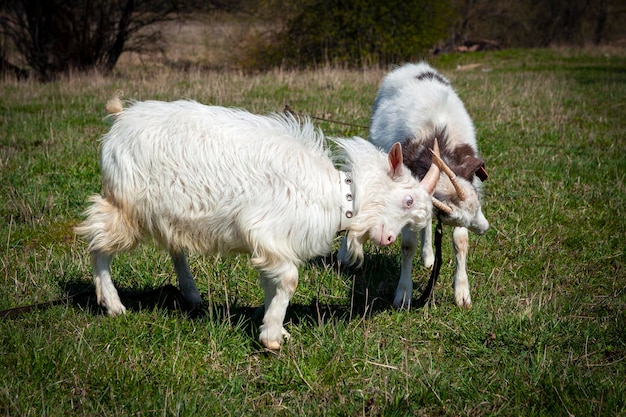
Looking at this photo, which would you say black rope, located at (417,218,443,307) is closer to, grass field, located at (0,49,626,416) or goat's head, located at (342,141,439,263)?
grass field, located at (0,49,626,416)

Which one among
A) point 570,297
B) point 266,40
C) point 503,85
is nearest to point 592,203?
point 570,297

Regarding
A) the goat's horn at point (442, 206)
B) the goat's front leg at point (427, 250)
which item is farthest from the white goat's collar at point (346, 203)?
the goat's front leg at point (427, 250)

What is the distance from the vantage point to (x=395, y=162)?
3938 millimetres

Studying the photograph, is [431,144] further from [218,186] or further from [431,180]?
[218,186]

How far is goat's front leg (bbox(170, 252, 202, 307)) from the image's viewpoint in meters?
4.62

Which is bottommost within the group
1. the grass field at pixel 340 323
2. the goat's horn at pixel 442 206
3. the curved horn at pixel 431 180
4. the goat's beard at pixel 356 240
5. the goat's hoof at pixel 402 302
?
the goat's hoof at pixel 402 302

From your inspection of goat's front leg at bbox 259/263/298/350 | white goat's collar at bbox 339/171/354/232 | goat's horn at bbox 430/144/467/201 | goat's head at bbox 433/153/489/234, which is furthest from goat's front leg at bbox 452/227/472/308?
goat's front leg at bbox 259/263/298/350

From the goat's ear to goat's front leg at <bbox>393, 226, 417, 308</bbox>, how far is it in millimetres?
972

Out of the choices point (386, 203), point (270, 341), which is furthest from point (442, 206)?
point (270, 341)

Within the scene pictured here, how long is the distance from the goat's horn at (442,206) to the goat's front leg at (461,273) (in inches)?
28.9

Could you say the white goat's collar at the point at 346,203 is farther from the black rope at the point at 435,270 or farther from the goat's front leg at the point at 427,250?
the goat's front leg at the point at 427,250

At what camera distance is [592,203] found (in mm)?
6859

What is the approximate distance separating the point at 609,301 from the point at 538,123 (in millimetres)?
6431

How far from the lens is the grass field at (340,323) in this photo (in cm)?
342
